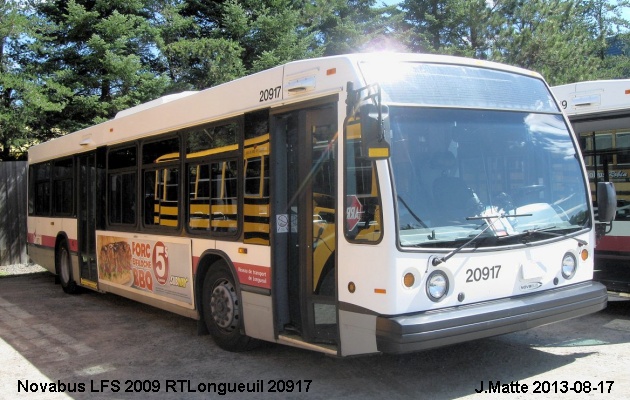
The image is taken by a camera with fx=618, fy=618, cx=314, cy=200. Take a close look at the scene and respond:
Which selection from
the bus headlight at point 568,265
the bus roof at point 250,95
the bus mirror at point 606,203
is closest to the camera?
the bus roof at point 250,95

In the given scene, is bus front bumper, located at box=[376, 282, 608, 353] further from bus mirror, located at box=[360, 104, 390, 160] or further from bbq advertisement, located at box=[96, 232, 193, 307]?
bbq advertisement, located at box=[96, 232, 193, 307]

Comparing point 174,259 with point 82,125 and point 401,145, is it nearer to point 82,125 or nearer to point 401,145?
point 401,145

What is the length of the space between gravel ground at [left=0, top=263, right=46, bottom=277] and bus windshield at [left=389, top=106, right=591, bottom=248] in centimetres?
1295

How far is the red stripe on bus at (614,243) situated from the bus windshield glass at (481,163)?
2225 mm

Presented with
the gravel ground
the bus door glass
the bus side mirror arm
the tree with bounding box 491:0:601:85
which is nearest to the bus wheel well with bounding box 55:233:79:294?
the bus door glass

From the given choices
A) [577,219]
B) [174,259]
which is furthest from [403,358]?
[174,259]

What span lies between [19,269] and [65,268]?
5.06 meters

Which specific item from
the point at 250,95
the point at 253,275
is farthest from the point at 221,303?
the point at 250,95

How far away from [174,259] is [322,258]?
290 cm

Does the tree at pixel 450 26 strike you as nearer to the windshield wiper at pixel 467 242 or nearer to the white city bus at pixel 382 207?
the white city bus at pixel 382 207

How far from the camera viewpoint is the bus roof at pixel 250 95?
5262 mm

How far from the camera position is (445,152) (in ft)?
16.8

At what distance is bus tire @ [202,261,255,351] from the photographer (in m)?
6.59

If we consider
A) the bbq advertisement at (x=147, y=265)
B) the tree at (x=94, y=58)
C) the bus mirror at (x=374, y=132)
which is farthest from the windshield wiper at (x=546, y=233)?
the tree at (x=94, y=58)
